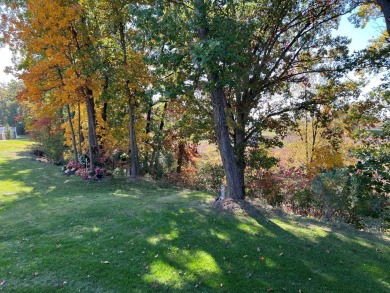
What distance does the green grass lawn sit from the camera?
365 centimetres

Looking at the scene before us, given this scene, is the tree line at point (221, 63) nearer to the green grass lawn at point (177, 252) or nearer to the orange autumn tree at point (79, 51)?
the orange autumn tree at point (79, 51)

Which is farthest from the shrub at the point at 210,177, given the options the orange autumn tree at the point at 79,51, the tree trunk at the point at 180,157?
the orange autumn tree at the point at 79,51

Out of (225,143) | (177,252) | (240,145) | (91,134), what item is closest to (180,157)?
(91,134)

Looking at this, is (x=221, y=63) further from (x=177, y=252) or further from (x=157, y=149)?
(x=157, y=149)

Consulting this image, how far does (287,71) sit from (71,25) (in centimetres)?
807

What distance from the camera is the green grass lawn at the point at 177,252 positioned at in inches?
144

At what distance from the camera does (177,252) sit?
176 inches

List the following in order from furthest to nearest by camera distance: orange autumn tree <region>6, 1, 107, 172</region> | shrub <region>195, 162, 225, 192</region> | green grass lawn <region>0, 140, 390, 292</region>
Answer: shrub <region>195, 162, 225, 192</region> → orange autumn tree <region>6, 1, 107, 172</region> → green grass lawn <region>0, 140, 390, 292</region>

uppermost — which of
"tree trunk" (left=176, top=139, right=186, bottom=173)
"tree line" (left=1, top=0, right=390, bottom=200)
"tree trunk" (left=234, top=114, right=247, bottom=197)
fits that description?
"tree line" (left=1, top=0, right=390, bottom=200)

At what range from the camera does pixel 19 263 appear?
4.13m

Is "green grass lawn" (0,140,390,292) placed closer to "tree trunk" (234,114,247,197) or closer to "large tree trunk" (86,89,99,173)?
"tree trunk" (234,114,247,197)

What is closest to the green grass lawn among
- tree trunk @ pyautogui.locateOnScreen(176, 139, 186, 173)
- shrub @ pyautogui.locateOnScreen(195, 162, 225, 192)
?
shrub @ pyautogui.locateOnScreen(195, 162, 225, 192)

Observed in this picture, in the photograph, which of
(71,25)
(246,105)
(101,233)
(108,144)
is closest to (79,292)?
(101,233)

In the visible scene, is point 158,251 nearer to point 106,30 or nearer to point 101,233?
point 101,233
